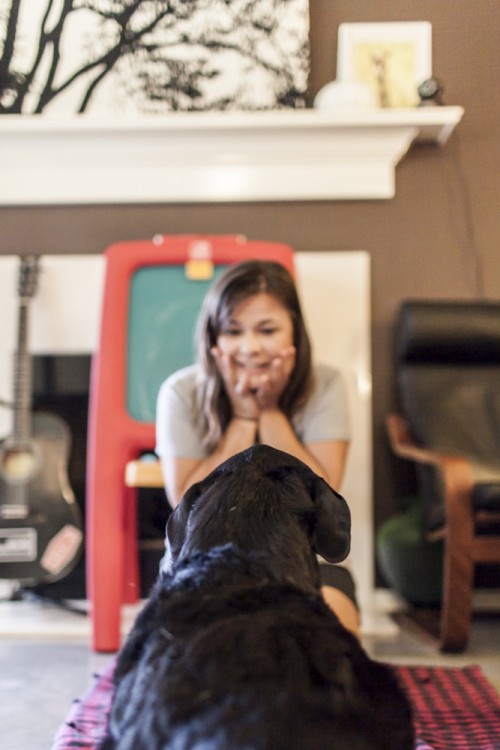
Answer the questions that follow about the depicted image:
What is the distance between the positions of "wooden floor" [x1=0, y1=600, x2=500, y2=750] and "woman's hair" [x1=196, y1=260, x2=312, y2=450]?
24.8 inches

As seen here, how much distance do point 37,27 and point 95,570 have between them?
5.71 ft

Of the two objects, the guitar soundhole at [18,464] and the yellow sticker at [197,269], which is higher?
the yellow sticker at [197,269]

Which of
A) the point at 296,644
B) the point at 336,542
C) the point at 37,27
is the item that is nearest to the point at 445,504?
the point at 336,542

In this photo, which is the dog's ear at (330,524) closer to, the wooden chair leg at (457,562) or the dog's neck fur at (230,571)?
the dog's neck fur at (230,571)

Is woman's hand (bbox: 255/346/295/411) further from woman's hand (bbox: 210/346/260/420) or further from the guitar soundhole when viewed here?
the guitar soundhole

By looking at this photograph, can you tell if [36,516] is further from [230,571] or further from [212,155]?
[230,571]

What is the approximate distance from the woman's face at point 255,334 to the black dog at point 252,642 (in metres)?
0.72

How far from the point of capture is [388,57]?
101 inches

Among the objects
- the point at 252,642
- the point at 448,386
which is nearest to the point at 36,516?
the point at 448,386

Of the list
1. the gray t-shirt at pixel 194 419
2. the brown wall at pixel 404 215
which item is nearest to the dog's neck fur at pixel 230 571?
the gray t-shirt at pixel 194 419

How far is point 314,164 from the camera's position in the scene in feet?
8.33

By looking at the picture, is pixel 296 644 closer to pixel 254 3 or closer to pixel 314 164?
pixel 314 164

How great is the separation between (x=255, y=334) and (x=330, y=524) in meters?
0.81

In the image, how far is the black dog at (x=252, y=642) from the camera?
66 cm
